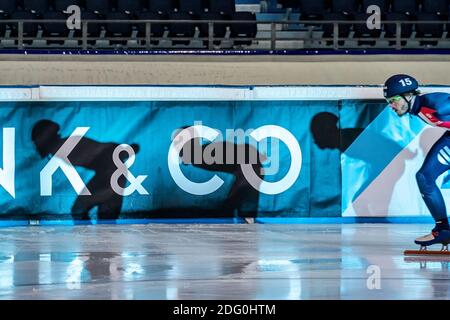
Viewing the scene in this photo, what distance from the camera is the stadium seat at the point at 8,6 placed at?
2198 centimetres

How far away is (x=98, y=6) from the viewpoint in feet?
72.7

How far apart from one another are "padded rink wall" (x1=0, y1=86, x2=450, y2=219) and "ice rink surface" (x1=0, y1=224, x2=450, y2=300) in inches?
26.8

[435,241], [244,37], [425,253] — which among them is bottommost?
[425,253]

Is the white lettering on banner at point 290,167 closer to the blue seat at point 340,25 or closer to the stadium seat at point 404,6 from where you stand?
the blue seat at point 340,25

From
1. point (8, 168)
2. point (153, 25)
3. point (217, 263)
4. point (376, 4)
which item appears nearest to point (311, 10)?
point (376, 4)

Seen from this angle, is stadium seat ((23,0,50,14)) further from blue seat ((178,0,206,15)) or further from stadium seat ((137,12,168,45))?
blue seat ((178,0,206,15))

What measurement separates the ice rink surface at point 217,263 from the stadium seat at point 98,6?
23.5 feet

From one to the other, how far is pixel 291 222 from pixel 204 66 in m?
3.54

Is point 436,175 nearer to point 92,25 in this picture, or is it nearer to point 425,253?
point 425,253

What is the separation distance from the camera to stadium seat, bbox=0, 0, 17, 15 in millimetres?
21984

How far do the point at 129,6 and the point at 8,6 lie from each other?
2216 millimetres

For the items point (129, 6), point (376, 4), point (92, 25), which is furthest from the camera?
point (376, 4)

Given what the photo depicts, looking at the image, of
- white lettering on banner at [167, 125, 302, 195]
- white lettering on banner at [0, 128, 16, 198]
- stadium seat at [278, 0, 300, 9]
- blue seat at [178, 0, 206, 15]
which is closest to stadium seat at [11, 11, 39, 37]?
blue seat at [178, 0, 206, 15]

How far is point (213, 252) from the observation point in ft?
39.8
